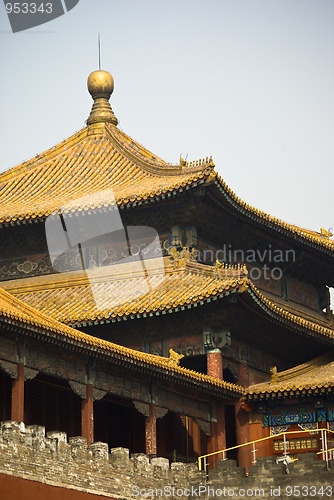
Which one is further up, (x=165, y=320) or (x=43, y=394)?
(x=165, y=320)

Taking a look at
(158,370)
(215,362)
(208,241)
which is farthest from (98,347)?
(208,241)

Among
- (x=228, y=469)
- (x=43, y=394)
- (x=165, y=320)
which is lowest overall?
(x=228, y=469)

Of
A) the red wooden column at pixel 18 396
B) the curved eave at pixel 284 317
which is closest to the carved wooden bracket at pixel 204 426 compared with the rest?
the curved eave at pixel 284 317

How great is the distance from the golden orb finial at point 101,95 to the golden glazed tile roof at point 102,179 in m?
0.39

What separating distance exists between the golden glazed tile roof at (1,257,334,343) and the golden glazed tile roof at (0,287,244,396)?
8.28 ft

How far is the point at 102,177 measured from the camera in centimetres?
4766

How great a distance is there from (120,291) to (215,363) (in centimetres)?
414

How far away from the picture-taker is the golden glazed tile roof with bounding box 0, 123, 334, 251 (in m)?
43.9

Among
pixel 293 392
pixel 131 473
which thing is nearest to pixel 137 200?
pixel 293 392

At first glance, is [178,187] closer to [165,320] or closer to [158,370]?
[165,320]

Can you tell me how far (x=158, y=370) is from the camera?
3684cm

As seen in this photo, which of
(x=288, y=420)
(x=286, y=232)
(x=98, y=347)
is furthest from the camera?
(x=286, y=232)

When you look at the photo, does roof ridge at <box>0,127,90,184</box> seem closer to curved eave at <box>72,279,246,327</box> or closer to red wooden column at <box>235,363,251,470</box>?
curved eave at <box>72,279,246,327</box>

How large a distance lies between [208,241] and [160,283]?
2890 mm
